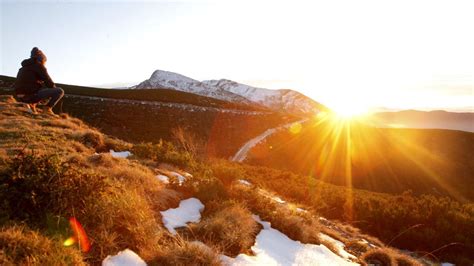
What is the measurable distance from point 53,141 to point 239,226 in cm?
590

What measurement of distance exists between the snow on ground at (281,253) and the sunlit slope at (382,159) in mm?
20359

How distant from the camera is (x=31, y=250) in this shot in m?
2.77

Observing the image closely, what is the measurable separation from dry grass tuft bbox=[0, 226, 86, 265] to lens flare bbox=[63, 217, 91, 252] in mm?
202

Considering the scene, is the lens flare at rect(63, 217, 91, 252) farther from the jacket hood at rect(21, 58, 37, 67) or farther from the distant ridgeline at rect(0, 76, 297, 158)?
the distant ridgeline at rect(0, 76, 297, 158)

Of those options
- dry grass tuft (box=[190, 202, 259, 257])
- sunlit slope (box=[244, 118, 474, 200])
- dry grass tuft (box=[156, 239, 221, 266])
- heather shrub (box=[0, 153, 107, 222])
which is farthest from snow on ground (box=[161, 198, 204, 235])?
sunlit slope (box=[244, 118, 474, 200])

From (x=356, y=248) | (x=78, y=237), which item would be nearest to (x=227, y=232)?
(x=78, y=237)

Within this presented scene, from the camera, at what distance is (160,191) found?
5680mm

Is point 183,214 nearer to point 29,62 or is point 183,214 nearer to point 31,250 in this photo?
point 31,250

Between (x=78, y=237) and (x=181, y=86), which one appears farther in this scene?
(x=181, y=86)

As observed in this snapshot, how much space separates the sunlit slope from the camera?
26.2 m

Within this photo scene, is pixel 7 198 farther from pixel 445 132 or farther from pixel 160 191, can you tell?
pixel 445 132

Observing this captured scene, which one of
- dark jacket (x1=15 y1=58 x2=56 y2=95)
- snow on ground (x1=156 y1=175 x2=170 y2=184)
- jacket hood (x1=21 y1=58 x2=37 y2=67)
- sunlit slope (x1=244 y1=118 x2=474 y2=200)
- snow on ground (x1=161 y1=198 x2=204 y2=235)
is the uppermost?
jacket hood (x1=21 y1=58 x2=37 y2=67)

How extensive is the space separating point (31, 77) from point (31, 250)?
961 centimetres

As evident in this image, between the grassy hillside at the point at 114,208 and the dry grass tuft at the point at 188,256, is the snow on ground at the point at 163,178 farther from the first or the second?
the dry grass tuft at the point at 188,256
